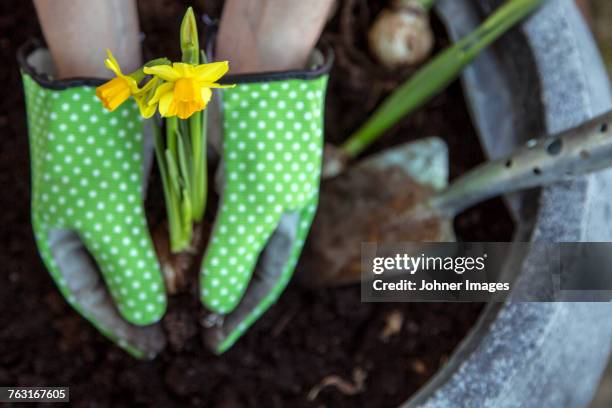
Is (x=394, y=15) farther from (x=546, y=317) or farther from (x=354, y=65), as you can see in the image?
(x=546, y=317)

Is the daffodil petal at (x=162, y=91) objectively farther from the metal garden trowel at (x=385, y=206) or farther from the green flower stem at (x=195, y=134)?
the metal garden trowel at (x=385, y=206)

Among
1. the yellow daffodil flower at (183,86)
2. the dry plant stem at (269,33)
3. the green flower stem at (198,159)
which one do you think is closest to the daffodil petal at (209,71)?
the yellow daffodil flower at (183,86)

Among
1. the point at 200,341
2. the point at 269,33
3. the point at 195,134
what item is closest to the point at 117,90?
the point at 195,134

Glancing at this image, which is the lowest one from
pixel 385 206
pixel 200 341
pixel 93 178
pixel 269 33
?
pixel 200 341

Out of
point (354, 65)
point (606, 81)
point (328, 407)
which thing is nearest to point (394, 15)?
point (354, 65)

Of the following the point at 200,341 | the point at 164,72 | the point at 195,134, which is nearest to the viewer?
the point at 164,72

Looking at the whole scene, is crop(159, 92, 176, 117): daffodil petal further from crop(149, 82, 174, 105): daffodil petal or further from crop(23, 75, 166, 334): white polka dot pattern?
crop(23, 75, 166, 334): white polka dot pattern

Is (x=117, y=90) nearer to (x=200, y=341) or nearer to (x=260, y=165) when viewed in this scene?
(x=260, y=165)

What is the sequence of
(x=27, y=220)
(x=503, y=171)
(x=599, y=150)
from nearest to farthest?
(x=599, y=150)
(x=503, y=171)
(x=27, y=220)
